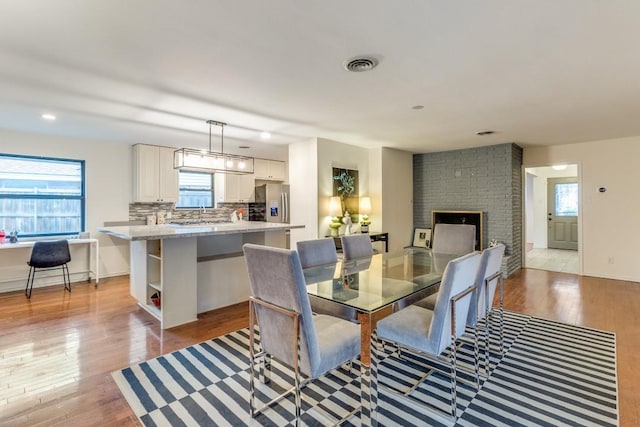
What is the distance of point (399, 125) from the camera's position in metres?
4.24

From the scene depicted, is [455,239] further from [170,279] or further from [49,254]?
[49,254]

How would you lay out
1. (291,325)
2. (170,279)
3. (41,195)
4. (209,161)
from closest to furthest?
(291,325)
(170,279)
(209,161)
(41,195)

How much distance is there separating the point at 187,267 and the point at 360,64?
263 centimetres

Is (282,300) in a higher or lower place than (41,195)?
lower

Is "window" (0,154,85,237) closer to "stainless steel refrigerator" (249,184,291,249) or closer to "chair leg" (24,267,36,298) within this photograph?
"chair leg" (24,267,36,298)

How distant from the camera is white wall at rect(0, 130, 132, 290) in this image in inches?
192

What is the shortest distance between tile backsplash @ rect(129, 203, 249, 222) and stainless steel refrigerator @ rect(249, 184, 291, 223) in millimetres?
255

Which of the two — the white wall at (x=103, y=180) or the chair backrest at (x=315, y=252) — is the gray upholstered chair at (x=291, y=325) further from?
the white wall at (x=103, y=180)

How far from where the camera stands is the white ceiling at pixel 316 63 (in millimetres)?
1771

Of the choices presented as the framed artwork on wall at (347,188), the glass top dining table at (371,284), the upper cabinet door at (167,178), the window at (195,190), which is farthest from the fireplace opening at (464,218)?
the upper cabinet door at (167,178)

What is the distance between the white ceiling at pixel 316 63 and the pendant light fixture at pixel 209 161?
45 cm

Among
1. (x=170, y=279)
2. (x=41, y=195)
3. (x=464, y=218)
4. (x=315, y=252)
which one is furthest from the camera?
(x=464, y=218)

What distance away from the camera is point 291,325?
1.66 meters

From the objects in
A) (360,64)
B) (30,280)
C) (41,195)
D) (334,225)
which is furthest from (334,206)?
(30,280)
